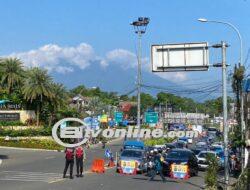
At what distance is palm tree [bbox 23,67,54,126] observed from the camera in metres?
74.7

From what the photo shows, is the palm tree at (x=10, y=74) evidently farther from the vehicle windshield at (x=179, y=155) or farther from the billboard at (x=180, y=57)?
the billboard at (x=180, y=57)

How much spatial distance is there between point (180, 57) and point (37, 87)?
1984 inches

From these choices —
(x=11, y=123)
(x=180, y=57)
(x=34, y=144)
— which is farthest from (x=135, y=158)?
(x=11, y=123)

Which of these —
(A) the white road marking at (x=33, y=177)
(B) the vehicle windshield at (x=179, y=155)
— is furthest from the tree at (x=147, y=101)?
(A) the white road marking at (x=33, y=177)

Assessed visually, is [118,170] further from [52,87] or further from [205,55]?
[52,87]

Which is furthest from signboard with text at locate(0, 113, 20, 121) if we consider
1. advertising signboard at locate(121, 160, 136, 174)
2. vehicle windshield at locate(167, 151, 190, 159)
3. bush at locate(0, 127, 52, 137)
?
advertising signboard at locate(121, 160, 136, 174)

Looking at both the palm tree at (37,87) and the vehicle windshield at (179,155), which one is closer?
the vehicle windshield at (179,155)

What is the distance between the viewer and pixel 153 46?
87.3 ft

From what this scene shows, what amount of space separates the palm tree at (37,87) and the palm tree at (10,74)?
4.42 meters

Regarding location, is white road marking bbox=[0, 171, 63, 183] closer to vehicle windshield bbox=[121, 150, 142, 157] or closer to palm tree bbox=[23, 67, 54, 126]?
vehicle windshield bbox=[121, 150, 142, 157]

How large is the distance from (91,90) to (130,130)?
10540 centimetres

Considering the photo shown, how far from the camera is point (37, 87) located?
74.6m

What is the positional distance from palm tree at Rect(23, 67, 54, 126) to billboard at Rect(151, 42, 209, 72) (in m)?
49.6

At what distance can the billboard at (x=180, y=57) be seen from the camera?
1026 inches
